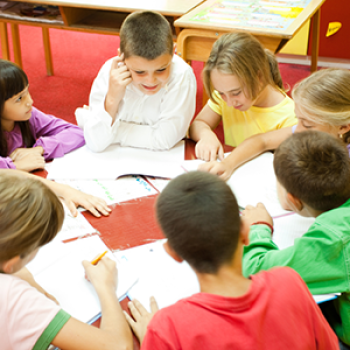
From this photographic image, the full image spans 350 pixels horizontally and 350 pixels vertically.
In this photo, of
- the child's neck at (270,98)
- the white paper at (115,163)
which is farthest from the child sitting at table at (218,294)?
the child's neck at (270,98)

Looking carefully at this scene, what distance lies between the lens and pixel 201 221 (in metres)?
0.64

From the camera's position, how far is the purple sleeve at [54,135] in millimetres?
1447

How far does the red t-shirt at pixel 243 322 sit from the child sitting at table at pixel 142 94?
3.00 feet

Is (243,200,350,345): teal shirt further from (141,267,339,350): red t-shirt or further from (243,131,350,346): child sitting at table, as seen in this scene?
(141,267,339,350): red t-shirt

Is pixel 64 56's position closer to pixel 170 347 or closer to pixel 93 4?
pixel 93 4

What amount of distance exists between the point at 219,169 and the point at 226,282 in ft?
2.27

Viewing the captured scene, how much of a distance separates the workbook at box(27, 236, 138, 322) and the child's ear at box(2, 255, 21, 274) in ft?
0.37

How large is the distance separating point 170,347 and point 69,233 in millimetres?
527

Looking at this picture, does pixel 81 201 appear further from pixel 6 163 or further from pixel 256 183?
pixel 256 183

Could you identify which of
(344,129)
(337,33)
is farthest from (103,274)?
(337,33)

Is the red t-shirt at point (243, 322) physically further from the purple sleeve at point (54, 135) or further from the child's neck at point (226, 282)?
the purple sleeve at point (54, 135)

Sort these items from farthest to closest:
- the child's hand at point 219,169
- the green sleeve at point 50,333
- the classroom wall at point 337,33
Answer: the classroom wall at point 337,33 → the child's hand at point 219,169 → the green sleeve at point 50,333

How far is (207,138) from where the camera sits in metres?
1.51

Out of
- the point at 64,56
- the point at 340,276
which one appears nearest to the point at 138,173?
the point at 340,276
